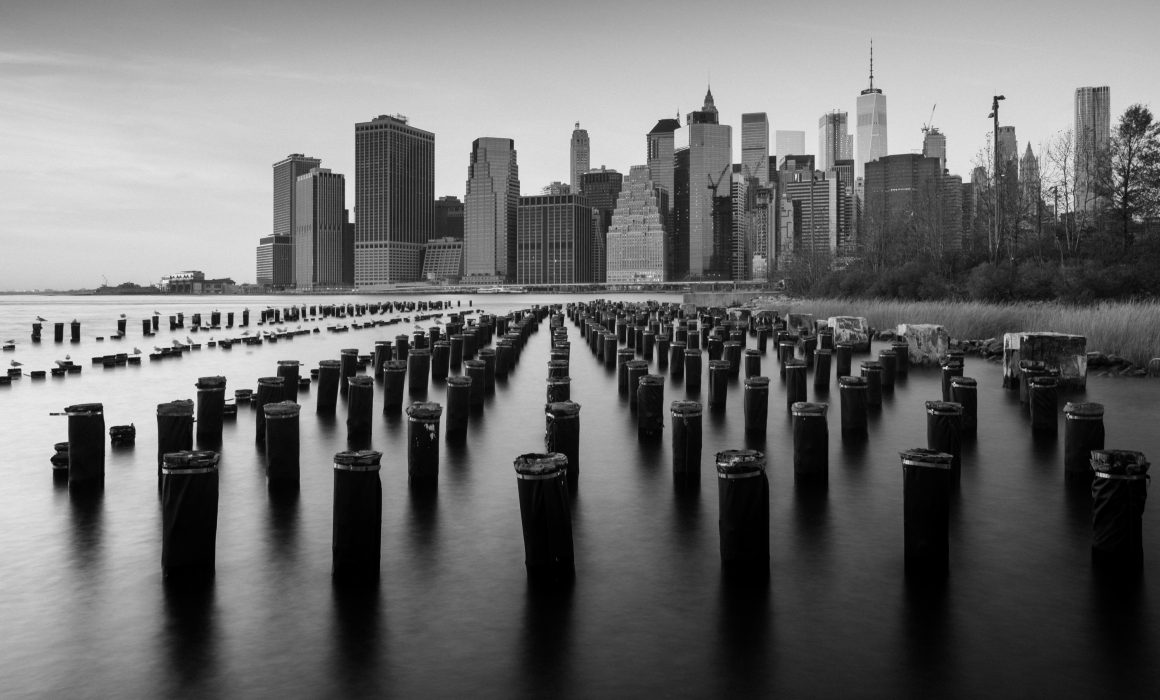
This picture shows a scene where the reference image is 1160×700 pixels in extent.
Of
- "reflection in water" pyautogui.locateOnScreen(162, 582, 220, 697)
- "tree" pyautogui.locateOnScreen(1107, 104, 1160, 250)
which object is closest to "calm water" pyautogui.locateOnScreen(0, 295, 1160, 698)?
"reflection in water" pyautogui.locateOnScreen(162, 582, 220, 697)

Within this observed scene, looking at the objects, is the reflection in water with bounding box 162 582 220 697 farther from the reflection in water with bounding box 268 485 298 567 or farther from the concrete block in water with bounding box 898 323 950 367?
the concrete block in water with bounding box 898 323 950 367

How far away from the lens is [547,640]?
235 inches

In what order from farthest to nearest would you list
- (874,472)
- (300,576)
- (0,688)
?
(874,472), (300,576), (0,688)

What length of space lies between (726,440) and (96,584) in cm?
925

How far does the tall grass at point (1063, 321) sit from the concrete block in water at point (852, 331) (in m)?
3.03

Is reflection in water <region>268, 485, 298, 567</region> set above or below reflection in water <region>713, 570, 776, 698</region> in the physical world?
above

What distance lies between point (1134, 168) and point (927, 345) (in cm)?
4229

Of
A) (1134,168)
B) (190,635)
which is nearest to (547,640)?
(190,635)

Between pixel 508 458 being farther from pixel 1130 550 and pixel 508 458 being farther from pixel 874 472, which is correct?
pixel 1130 550

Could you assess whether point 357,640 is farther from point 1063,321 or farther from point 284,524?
point 1063,321

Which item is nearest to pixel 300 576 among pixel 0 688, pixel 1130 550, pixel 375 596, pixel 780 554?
pixel 375 596

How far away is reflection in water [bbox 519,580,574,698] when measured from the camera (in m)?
5.38

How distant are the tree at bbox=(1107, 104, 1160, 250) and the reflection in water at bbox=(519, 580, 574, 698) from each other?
57.6 meters

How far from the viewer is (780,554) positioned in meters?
7.82
